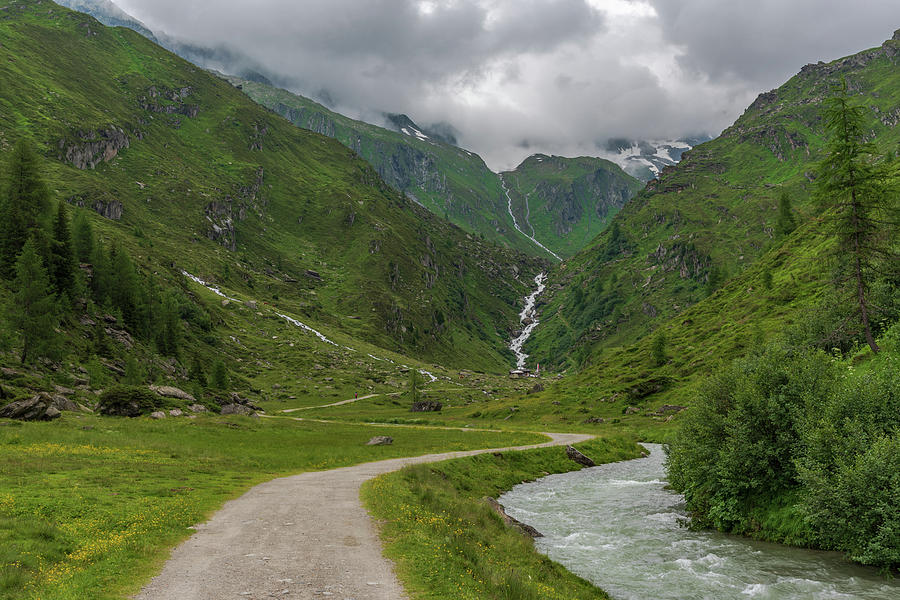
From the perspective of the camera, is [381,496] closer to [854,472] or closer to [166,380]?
[854,472]

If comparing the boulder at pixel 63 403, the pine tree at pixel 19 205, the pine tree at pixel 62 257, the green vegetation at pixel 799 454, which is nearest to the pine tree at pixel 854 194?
the green vegetation at pixel 799 454

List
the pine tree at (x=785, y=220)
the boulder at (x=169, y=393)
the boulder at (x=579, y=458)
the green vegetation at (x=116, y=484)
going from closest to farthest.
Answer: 1. the green vegetation at (x=116, y=484)
2. the boulder at (x=579, y=458)
3. the boulder at (x=169, y=393)
4. the pine tree at (x=785, y=220)

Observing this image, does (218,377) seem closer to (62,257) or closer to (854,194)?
(62,257)

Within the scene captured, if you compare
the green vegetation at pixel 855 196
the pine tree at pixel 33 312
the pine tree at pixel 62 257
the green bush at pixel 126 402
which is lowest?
the green bush at pixel 126 402

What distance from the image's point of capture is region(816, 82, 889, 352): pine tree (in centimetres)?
4322

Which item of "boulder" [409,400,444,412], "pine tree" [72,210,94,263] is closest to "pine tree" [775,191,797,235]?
"boulder" [409,400,444,412]

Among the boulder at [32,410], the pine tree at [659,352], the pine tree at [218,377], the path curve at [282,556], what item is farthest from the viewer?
the pine tree at [659,352]

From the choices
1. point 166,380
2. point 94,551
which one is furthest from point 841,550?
point 166,380

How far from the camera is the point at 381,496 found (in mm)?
27359

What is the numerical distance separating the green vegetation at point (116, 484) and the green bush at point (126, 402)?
13.7 ft

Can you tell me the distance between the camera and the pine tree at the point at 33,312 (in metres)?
63.5

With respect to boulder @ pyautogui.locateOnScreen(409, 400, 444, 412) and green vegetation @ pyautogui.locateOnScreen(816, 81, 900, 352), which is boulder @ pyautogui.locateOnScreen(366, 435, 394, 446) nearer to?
green vegetation @ pyautogui.locateOnScreen(816, 81, 900, 352)

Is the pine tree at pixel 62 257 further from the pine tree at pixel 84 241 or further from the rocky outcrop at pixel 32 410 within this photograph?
the rocky outcrop at pixel 32 410

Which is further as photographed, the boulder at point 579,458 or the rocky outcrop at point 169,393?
the rocky outcrop at point 169,393
